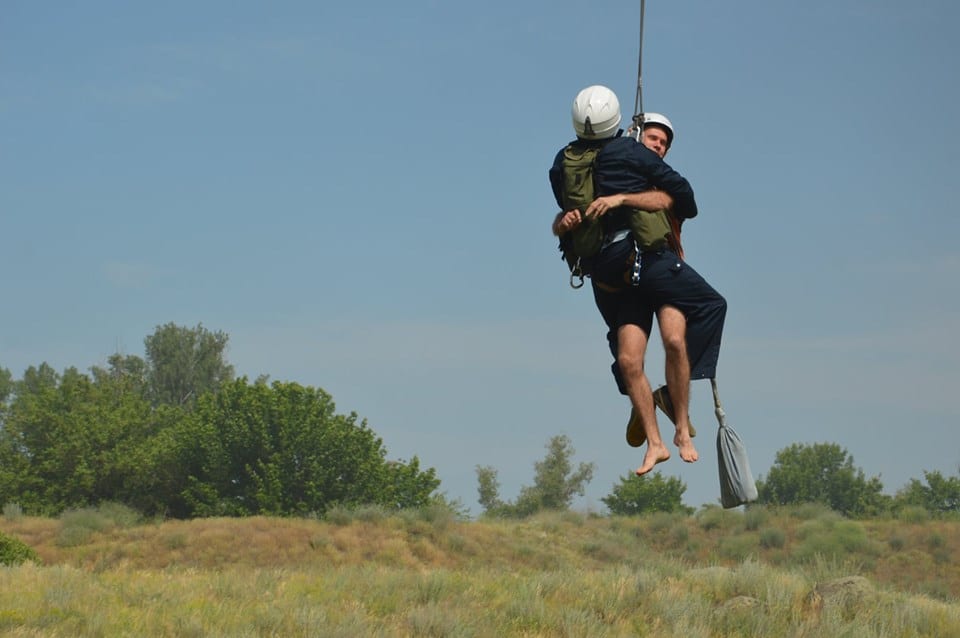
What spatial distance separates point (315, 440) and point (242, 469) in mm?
4729

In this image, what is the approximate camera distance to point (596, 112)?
23.4ft

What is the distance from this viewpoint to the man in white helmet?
712 centimetres

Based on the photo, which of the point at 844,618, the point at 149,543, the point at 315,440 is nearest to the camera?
the point at 844,618

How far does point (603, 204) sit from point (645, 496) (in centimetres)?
8323

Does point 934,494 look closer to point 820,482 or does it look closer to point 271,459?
point 820,482

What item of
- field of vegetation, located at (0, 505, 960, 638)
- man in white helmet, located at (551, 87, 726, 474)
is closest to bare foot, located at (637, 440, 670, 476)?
man in white helmet, located at (551, 87, 726, 474)

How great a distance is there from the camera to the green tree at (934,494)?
3718 inches

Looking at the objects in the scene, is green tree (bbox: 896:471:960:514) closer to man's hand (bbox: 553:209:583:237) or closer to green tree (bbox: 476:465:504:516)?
green tree (bbox: 476:465:504:516)

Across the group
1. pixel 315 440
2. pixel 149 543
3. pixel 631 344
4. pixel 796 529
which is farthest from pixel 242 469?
pixel 631 344

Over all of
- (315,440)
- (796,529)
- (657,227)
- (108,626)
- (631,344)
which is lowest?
(108,626)

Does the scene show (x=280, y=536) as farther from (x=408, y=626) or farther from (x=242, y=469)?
(x=408, y=626)

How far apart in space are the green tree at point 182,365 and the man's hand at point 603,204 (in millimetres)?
97712

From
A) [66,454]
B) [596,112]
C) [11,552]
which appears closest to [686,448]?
[596,112]

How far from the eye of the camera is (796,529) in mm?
59000
